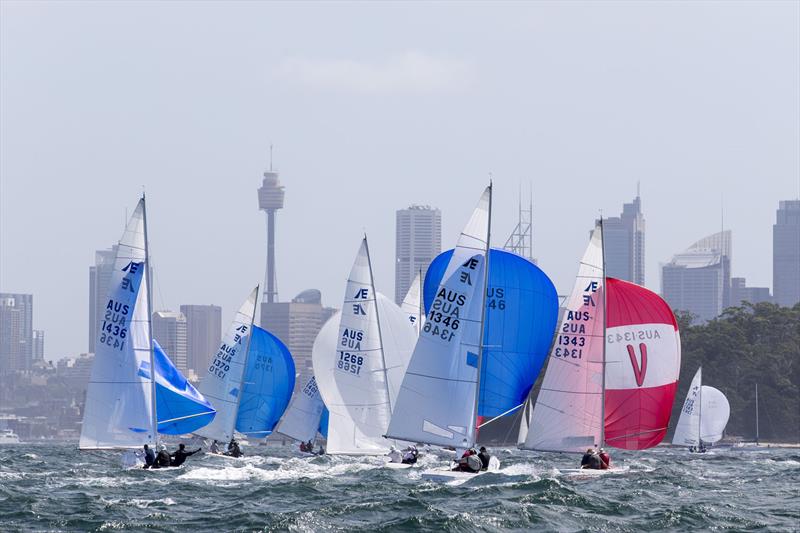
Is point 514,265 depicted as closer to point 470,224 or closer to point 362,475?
point 470,224

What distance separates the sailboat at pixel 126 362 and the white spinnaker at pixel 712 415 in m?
49.5

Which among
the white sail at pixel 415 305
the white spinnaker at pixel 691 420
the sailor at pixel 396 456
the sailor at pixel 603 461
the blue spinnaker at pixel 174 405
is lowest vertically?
the white spinnaker at pixel 691 420

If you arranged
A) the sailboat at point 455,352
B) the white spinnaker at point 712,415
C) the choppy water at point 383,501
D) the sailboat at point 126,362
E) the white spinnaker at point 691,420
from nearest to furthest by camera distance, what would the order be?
the choppy water at point 383,501, the sailboat at point 455,352, the sailboat at point 126,362, the white spinnaker at point 691,420, the white spinnaker at point 712,415

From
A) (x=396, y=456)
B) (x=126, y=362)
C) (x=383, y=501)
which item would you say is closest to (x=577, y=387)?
(x=396, y=456)

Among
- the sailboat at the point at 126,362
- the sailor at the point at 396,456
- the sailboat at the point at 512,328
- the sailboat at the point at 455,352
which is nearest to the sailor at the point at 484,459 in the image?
the sailboat at the point at 455,352

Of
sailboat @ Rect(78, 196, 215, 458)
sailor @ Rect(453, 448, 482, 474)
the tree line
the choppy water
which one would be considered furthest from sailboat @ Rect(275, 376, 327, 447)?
the tree line

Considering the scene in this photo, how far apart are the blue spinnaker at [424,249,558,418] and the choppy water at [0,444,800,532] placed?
7.05 ft

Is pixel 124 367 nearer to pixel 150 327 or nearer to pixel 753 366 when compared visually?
pixel 150 327

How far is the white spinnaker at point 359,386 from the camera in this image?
48.1m

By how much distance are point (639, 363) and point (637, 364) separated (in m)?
0.06

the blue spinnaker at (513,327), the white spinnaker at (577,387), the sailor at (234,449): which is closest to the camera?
the blue spinnaker at (513,327)

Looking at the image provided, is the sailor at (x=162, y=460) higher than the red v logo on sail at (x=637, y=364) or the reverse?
the reverse

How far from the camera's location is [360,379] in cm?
4816

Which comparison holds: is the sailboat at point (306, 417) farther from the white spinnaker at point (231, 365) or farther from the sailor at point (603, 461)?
the sailor at point (603, 461)
